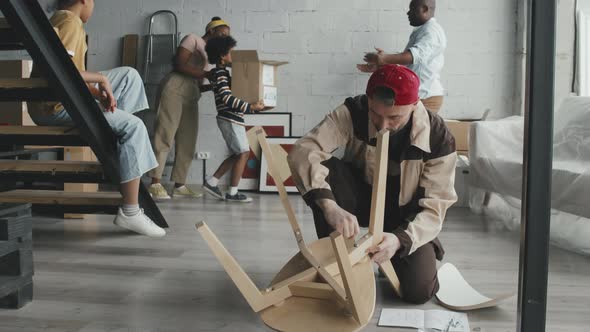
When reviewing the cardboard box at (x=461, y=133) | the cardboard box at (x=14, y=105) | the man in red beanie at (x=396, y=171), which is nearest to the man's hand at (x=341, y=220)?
the man in red beanie at (x=396, y=171)

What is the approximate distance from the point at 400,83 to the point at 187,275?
1201 millimetres

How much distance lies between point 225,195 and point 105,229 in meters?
1.48

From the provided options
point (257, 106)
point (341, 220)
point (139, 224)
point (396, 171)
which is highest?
point (257, 106)

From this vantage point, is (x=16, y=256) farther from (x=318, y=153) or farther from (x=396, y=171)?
(x=396, y=171)

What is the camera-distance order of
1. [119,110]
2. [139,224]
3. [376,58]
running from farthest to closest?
[376,58]
[139,224]
[119,110]

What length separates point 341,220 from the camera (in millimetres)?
1747

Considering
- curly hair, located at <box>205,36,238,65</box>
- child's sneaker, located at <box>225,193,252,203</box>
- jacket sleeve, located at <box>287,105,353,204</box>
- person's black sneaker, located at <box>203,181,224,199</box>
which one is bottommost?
child's sneaker, located at <box>225,193,252,203</box>

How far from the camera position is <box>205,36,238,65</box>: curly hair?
4.51 m

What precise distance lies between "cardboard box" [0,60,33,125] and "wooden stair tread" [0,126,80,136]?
1071 mm

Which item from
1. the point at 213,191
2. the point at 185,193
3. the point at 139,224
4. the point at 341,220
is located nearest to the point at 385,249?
the point at 341,220

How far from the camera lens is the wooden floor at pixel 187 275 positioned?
181cm

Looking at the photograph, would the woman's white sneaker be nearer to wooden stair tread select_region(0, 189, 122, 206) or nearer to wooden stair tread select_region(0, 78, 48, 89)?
Answer: wooden stair tread select_region(0, 189, 122, 206)

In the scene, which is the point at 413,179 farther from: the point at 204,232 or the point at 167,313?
the point at 167,313

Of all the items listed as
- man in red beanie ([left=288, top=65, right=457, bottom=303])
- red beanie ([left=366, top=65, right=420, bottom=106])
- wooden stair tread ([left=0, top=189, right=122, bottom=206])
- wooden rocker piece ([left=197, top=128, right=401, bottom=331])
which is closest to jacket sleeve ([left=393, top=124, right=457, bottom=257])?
man in red beanie ([left=288, top=65, right=457, bottom=303])
